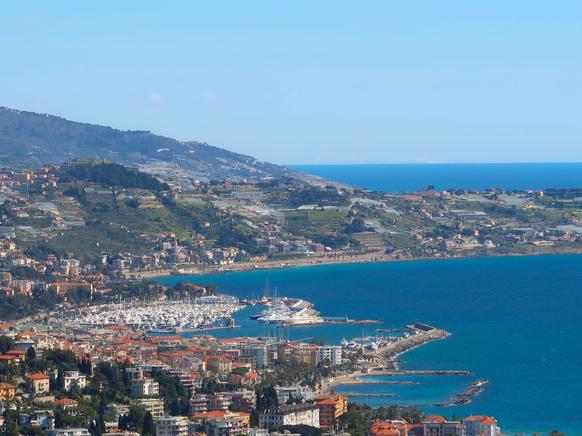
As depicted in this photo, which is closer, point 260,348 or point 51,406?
point 51,406

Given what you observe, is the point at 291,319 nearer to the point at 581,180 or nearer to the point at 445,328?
the point at 445,328

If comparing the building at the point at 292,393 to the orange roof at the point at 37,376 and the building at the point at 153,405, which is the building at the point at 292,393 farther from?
the orange roof at the point at 37,376

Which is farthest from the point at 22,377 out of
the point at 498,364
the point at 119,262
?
the point at 119,262

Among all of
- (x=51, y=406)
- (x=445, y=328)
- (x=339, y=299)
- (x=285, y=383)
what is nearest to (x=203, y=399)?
(x=51, y=406)

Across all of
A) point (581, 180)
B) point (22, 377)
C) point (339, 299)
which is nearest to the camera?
point (22, 377)

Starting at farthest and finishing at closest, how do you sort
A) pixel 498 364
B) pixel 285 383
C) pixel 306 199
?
pixel 306 199 → pixel 498 364 → pixel 285 383

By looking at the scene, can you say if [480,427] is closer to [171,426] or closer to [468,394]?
[171,426]
